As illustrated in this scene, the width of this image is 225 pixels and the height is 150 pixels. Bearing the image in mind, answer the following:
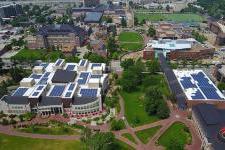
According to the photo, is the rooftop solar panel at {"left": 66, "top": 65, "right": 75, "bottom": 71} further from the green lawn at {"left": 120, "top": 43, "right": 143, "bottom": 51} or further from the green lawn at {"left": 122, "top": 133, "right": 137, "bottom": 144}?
the green lawn at {"left": 120, "top": 43, "right": 143, "bottom": 51}

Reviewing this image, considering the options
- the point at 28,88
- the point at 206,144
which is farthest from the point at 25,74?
the point at 206,144

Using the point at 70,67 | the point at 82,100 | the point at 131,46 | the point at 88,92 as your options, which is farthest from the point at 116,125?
the point at 131,46

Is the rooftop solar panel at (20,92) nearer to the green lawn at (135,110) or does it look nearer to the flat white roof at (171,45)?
the green lawn at (135,110)

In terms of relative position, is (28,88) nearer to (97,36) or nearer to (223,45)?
(97,36)

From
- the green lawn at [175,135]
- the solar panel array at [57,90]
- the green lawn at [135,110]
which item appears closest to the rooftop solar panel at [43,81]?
the solar panel array at [57,90]

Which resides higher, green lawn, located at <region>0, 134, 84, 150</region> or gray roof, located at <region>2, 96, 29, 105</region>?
gray roof, located at <region>2, 96, 29, 105</region>

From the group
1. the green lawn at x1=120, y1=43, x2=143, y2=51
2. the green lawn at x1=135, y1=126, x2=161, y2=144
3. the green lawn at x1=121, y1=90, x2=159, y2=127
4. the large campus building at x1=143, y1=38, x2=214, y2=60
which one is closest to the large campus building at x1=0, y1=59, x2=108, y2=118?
the green lawn at x1=121, y1=90, x2=159, y2=127

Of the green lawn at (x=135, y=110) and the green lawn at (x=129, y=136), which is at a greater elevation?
the green lawn at (x=135, y=110)
